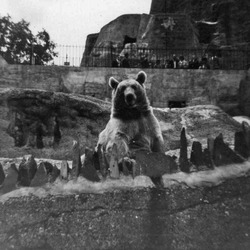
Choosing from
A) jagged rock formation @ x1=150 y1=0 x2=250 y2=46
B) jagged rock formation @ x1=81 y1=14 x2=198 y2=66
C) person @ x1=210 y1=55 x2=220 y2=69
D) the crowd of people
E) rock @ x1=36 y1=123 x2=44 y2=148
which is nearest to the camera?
rock @ x1=36 y1=123 x2=44 y2=148

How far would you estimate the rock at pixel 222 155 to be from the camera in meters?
3.09

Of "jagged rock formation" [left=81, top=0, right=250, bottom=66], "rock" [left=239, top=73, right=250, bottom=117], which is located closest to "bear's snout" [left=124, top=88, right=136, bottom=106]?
"rock" [left=239, top=73, right=250, bottom=117]

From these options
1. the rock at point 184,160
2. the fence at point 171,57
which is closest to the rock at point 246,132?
the rock at point 184,160

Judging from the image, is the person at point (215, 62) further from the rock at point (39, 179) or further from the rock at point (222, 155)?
the rock at point (39, 179)

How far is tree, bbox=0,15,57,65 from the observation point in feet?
85.6

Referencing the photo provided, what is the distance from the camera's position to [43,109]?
464 inches

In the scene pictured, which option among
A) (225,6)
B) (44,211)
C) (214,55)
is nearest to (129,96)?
(44,211)

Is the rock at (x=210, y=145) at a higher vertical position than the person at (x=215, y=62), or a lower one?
lower

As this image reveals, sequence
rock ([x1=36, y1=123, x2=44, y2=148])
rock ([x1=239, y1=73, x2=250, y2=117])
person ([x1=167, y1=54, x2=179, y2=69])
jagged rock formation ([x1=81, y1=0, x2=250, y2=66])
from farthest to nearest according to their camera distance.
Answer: jagged rock formation ([x1=81, y1=0, x2=250, y2=66]), person ([x1=167, y1=54, x2=179, y2=69]), rock ([x1=239, y1=73, x2=250, y2=117]), rock ([x1=36, y1=123, x2=44, y2=148])

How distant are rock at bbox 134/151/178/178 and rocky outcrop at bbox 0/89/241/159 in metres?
7.59

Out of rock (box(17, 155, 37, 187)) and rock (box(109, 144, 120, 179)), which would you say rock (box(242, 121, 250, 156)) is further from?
rock (box(17, 155, 37, 187))

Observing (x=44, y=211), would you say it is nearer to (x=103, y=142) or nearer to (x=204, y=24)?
(x=103, y=142)

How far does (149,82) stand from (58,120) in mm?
5672

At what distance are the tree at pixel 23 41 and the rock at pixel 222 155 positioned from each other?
75.4 feet
